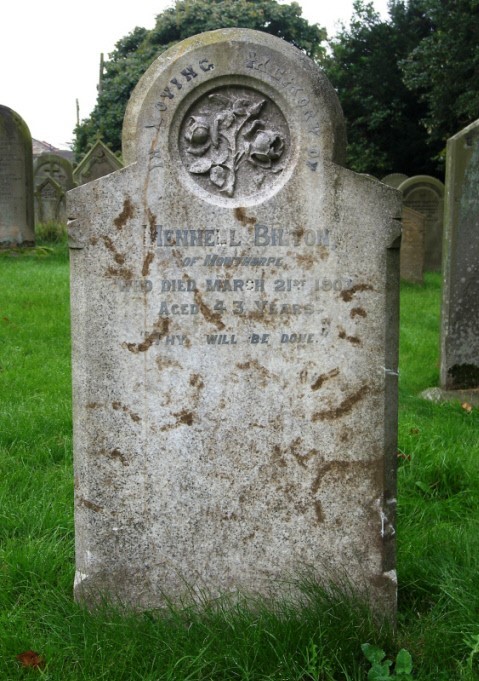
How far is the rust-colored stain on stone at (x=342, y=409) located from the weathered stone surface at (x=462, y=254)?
11.6ft

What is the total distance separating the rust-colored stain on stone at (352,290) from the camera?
116 inches

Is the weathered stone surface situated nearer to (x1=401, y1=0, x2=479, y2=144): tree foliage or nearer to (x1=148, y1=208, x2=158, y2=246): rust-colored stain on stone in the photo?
(x1=148, y1=208, x2=158, y2=246): rust-colored stain on stone

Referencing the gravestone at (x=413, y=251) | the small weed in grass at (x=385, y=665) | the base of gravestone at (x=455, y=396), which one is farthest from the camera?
the gravestone at (x=413, y=251)

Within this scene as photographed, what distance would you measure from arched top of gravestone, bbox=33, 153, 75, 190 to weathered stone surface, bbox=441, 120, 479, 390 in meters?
15.4

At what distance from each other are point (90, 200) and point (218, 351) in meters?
0.72

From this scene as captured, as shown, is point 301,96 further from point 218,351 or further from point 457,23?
point 457,23

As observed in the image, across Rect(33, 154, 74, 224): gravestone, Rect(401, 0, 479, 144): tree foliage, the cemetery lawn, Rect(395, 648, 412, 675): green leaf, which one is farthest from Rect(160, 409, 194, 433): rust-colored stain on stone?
Rect(401, 0, 479, 144): tree foliage

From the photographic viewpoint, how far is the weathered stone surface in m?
6.18

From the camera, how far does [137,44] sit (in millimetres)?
34281

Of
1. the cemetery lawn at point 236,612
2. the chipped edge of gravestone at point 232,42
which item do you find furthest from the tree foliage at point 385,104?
the chipped edge of gravestone at point 232,42

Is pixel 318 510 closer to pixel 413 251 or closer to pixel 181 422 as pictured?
pixel 181 422

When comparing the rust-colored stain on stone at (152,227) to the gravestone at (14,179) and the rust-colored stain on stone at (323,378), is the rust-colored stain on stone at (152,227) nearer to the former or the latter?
the rust-colored stain on stone at (323,378)

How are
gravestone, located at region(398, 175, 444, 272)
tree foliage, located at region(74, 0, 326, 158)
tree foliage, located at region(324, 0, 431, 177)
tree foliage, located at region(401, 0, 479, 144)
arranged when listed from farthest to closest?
tree foliage, located at region(74, 0, 326, 158) → tree foliage, located at region(324, 0, 431, 177) → tree foliage, located at region(401, 0, 479, 144) → gravestone, located at region(398, 175, 444, 272)

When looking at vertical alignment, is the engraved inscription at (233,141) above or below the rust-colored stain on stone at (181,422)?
above
